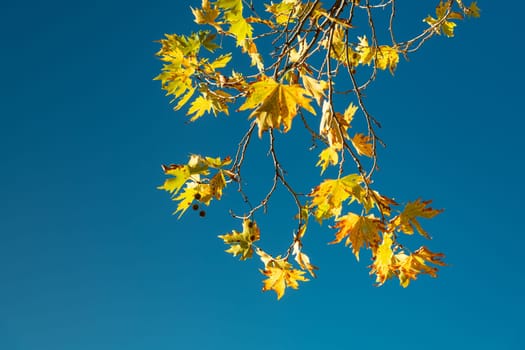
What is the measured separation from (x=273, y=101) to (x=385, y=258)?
2.62ft

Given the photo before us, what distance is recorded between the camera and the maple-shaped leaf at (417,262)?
74.7 inches

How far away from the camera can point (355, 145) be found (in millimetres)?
2236

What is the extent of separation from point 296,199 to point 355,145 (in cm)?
36

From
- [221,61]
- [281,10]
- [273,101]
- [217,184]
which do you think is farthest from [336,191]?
[281,10]

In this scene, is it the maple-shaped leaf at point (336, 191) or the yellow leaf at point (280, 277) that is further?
the yellow leaf at point (280, 277)

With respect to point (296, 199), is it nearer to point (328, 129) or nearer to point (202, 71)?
point (328, 129)

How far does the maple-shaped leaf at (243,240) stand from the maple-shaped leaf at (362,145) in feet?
2.05

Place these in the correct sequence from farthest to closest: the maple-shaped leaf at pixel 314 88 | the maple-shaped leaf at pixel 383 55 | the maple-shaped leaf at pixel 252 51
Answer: the maple-shaped leaf at pixel 383 55
the maple-shaped leaf at pixel 252 51
the maple-shaped leaf at pixel 314 88

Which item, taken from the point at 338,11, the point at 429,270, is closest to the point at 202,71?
the point at 338,11

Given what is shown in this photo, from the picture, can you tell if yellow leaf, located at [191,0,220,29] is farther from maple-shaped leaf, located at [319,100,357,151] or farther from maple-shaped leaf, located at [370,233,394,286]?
maple-shaped leaf, located at [370,233,394,286]

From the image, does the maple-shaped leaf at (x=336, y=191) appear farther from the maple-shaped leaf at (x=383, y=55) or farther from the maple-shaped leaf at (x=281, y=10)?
the maple-shaped leaf at (x=383, y=55)

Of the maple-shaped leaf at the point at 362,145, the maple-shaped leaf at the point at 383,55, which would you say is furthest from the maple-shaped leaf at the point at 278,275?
the maple-shaped leaf at the point at 383,55

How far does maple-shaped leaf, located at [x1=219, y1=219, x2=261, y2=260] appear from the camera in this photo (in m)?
2.40

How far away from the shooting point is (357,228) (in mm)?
1903
